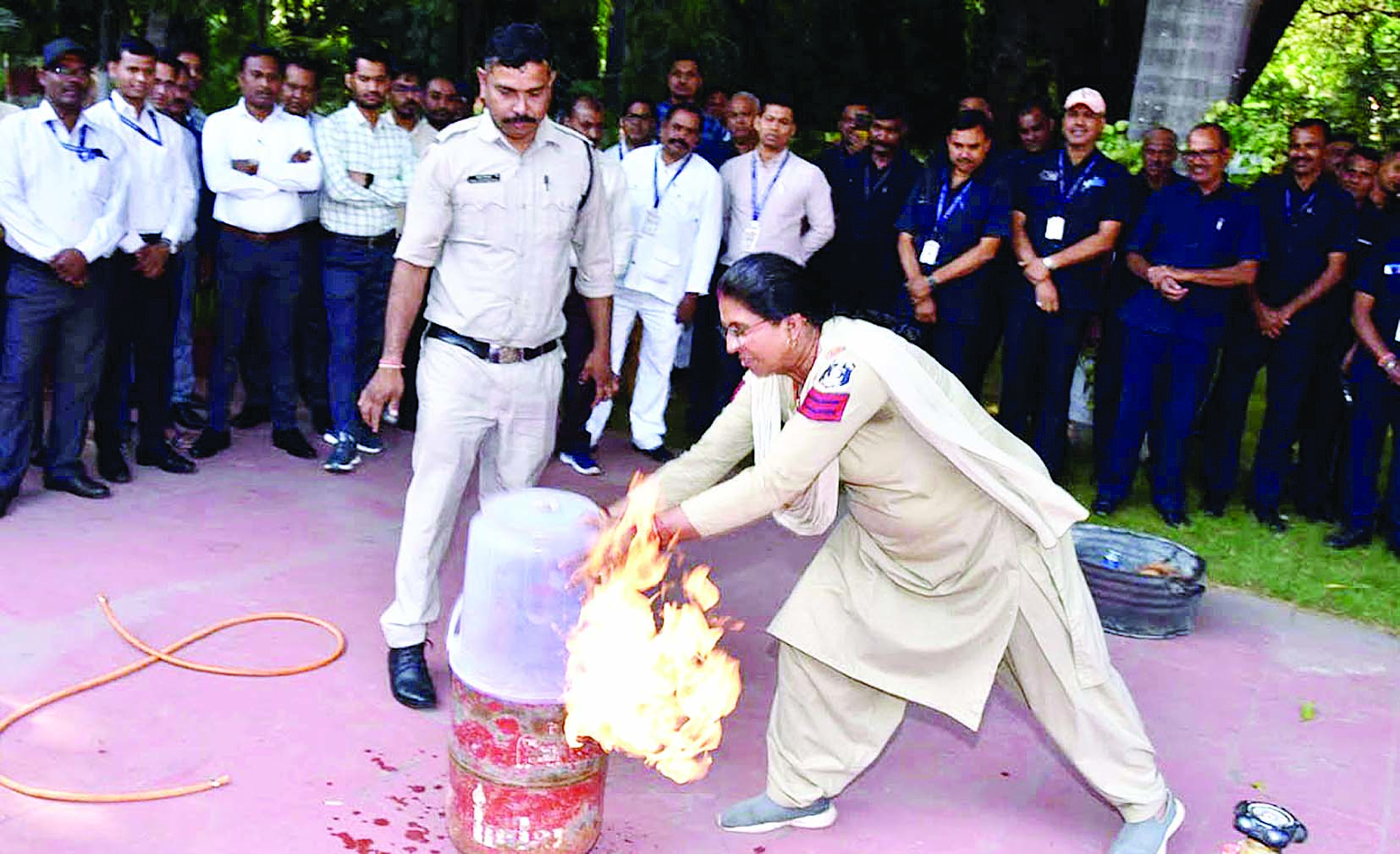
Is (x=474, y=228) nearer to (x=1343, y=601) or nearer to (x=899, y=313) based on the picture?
(x=899, y=313)

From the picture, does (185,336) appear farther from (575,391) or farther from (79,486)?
(575,391)

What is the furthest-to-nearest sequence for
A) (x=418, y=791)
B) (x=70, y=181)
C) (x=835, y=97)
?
1. (x=835, y=97)
2. (x=70, y=181)
3. (x=418, y=791)

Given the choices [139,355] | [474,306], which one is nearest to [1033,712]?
[474,306]

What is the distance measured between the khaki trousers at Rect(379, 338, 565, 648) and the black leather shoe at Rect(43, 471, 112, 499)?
2.47 meters

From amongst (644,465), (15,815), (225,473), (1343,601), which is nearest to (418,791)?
(15,815)

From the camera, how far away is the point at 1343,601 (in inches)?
249

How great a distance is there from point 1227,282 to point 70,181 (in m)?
5.56

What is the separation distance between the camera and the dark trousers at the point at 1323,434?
7531mm

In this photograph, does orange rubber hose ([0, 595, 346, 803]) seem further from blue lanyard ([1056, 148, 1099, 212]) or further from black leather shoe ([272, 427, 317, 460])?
blue lanyard ([1056, 148, 1099, 212])

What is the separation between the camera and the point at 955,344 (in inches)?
296

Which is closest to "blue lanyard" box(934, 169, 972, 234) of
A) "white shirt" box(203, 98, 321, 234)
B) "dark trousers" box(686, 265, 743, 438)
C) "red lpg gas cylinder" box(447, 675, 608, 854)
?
"dark trousers" box(686, 265, 743, 438)

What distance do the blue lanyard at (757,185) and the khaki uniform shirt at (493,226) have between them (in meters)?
3.21

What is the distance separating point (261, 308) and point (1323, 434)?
583 centimetres

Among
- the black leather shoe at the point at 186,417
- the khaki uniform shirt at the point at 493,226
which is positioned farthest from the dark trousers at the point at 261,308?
the khaki uniform shirt at the point at 493,226
